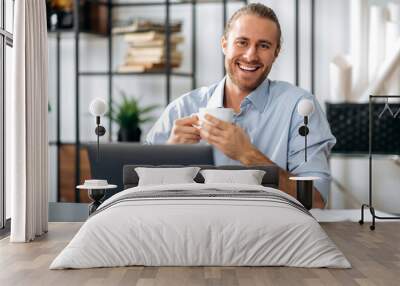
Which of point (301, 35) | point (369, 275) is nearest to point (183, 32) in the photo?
point (301, 35)

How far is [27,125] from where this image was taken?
547 centimetres

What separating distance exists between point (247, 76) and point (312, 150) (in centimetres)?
83

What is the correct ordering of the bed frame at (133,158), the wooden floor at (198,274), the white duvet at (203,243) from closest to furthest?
the wooden floor at (198,274) → the white duvet at (203,243) → the bed frame at (133,158)

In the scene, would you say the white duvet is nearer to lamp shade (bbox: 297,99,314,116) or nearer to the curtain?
the curtain

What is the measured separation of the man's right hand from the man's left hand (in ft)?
0.30

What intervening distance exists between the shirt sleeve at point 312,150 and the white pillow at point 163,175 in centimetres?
94

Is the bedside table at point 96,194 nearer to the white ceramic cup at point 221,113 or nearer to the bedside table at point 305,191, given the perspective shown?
the white ceramic cup at point 221,113

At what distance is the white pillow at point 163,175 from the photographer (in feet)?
19.1

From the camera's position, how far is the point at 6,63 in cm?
641

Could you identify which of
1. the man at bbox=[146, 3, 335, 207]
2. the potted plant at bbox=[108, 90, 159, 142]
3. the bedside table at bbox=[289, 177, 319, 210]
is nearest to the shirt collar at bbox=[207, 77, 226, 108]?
the man at bbox=[146, 3, 335, 207]

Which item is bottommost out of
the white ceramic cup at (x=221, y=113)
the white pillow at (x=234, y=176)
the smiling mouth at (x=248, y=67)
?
the white pillow at (x=234, y=176)

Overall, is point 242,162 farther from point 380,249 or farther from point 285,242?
point 285,242

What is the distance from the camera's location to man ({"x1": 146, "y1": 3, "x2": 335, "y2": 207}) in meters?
6.22

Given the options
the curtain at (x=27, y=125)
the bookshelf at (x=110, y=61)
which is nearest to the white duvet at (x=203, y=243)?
the curtain at (x=27, y=125)
